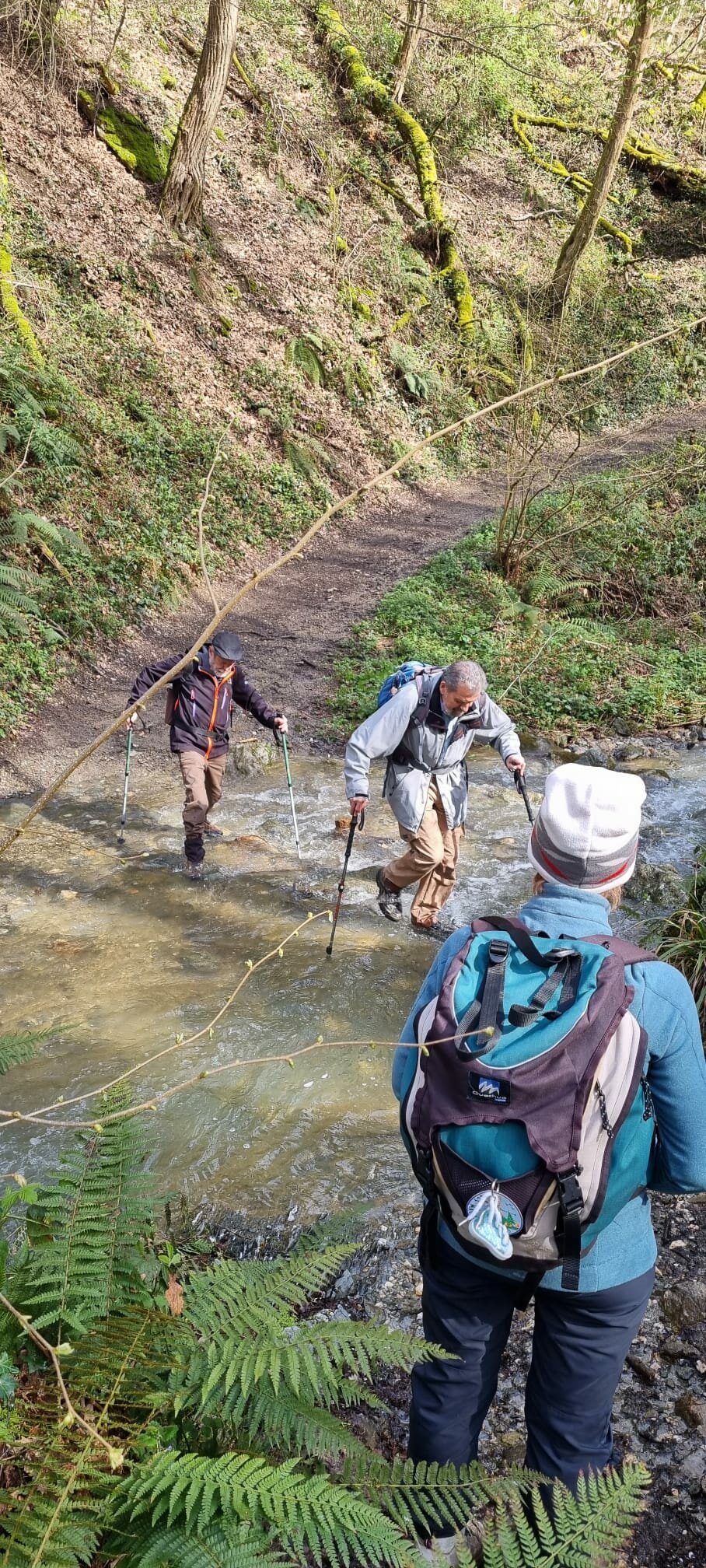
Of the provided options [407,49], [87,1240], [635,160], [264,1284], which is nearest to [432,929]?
[264,1284]

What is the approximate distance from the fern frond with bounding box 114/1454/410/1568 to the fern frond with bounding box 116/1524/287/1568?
0.09 feet

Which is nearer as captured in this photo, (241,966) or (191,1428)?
(191,1428)

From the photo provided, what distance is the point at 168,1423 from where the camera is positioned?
233cm

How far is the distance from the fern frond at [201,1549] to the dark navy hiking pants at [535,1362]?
552mm

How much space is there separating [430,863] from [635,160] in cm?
2827

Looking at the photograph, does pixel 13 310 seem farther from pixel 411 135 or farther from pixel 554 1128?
pixel 411 135

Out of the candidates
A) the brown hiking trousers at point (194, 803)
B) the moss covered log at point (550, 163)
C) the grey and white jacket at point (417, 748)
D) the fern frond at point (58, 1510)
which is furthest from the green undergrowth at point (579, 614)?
the moss covered log at point (550, 163)

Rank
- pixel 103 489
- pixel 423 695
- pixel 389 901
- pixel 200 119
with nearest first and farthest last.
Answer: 1. pixel 423 695
2. pixel 389 901
3. pixel 103 489
4. pixel 200 119

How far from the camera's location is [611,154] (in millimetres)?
16266

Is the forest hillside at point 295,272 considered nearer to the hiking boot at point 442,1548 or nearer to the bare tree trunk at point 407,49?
the bare tree trunk at point 407,49

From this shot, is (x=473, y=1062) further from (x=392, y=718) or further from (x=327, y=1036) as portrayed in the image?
(x=392, y=718)

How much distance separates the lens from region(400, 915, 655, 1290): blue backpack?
78.2 inches

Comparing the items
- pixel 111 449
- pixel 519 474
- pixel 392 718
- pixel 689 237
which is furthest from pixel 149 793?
pixel 689 237

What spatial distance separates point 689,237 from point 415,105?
27.6 ft
